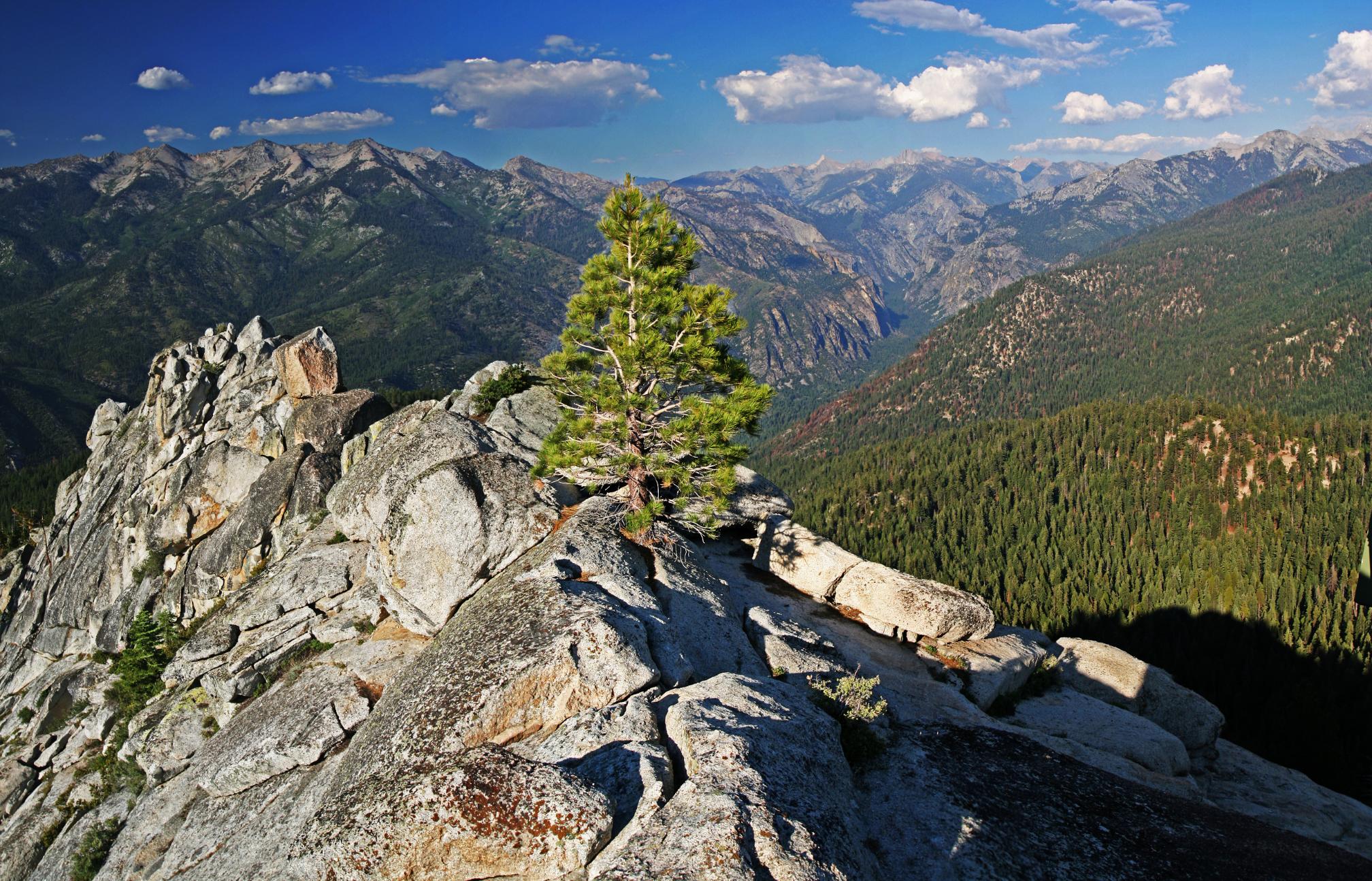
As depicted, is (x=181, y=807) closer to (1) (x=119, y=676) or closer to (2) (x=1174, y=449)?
(1) (x=119, y=676)

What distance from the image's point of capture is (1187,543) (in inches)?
5364

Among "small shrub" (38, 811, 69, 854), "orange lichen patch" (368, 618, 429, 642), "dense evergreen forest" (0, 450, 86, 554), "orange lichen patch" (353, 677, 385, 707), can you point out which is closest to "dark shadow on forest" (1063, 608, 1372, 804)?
"orange lichen patch" (368, 618, 429, 642)

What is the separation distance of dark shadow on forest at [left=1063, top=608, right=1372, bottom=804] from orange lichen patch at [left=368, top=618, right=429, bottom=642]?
225ft

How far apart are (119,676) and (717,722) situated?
147 ft

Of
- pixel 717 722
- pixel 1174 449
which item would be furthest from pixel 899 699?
pixel 1174 449

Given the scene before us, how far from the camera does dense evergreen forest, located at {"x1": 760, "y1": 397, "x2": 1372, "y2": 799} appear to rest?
87.9m

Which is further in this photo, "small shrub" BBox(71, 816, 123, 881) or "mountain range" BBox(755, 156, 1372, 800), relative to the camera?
"mountain range" BBox(755, 156, 1372, 800)

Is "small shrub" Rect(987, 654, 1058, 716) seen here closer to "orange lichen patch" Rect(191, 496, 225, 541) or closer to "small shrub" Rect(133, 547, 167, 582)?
"orange lichen patch" Rect(191, 496, 225, 541)

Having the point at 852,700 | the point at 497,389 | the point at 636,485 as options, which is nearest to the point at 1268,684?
the point at 852,700

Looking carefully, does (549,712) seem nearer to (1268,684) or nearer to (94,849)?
(94,849)

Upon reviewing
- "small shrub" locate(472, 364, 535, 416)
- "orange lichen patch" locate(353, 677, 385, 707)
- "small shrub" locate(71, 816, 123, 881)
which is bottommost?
"small shrub" locate(71, 816, 123, 881)

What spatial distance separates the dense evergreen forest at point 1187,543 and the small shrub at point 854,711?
202 feet

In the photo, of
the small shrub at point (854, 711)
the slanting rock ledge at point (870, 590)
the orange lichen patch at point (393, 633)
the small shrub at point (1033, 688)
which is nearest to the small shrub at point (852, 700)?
the small shrub at point (854, 711)

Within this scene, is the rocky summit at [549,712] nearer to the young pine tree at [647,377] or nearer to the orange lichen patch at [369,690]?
the orange lichen patch at [369,690]
